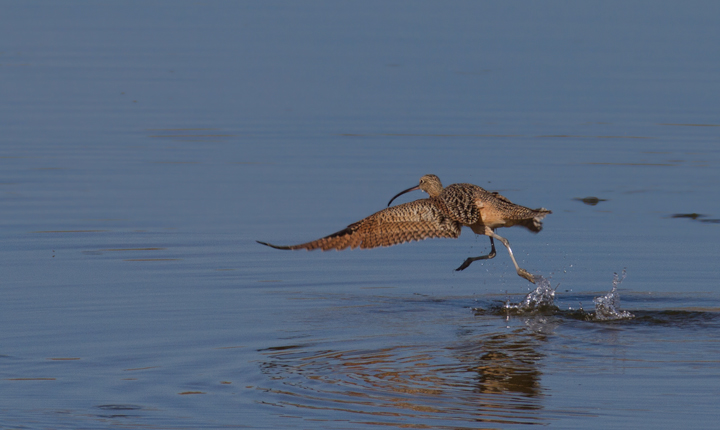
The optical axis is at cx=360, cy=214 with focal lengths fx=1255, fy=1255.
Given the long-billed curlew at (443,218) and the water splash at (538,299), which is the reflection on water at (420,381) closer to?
the water splash at (538,299)

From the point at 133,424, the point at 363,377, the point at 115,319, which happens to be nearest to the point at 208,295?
the point at 115,319

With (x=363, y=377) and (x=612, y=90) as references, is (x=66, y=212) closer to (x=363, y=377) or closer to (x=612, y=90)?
(x=363, y=377)

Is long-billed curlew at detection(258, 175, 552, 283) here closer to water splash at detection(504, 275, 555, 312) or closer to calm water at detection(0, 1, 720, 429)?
water splash at detection(504, 275, 555, 312)

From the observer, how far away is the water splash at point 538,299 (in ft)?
32.3

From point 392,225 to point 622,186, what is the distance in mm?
4573

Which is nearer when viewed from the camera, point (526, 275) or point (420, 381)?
point (420, 381)

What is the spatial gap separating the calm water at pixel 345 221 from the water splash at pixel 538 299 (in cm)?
12

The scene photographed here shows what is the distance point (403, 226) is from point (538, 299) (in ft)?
4.04

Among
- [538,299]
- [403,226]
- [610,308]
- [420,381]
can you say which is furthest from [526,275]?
[420,381]

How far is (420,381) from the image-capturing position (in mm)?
7574

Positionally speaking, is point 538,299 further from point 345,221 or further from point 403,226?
point 345,221

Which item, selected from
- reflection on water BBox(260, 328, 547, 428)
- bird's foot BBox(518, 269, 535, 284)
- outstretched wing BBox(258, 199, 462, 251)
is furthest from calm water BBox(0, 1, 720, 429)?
outstretched wing BBox(258, 199, 462, 251)

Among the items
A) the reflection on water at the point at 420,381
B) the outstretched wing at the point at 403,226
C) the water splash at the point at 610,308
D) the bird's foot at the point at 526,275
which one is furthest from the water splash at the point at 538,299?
the reflection on water at the point at 420,381

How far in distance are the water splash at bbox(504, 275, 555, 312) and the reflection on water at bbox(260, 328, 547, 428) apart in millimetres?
1062
